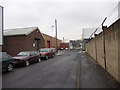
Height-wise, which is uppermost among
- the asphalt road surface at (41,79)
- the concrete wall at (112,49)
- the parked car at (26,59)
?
the concrete wall at (112,49)

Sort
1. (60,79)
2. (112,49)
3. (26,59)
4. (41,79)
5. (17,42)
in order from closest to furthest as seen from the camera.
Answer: (60,79)
(41,79)
(112,49)
(26,59)
(17,42)

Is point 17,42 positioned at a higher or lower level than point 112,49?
higher

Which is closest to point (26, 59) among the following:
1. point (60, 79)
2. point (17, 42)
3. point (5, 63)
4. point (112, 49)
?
point (5, 63)

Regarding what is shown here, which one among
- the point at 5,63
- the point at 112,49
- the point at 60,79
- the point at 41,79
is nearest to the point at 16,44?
the point at 5,63

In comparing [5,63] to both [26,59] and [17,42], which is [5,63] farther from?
[17,42]

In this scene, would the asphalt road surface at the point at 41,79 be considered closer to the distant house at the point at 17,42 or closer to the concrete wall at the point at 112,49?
the concrete wall at the point at 112,49

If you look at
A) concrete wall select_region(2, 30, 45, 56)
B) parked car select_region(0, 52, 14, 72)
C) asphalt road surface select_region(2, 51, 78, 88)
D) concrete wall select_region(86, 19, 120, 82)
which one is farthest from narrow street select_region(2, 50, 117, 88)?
concrete wall select_region(2, 30, 45, 56)

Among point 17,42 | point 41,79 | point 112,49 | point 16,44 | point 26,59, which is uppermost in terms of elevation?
point 17,42

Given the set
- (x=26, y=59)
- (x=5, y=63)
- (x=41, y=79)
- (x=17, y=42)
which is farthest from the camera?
(x=17, y=42)

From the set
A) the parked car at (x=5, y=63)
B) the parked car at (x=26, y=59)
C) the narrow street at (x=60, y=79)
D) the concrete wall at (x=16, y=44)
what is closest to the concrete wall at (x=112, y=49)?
the narrow street at (x=60, y=79)

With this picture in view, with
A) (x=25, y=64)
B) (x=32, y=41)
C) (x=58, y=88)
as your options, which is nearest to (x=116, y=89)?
(x=58, y=88)

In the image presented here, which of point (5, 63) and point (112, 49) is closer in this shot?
point (112, 49)

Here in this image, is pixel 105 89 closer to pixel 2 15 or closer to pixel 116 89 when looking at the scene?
pixel 116 89

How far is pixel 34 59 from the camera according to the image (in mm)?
16547
